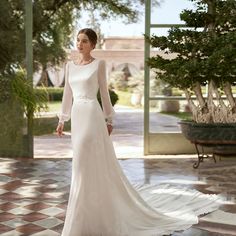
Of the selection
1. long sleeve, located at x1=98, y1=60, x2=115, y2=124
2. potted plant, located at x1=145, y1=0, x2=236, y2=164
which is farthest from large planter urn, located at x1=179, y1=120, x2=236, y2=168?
long sleeve, located at x1=98, y1=60, x2=115, y2=124

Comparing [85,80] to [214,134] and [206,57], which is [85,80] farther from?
[206,57]

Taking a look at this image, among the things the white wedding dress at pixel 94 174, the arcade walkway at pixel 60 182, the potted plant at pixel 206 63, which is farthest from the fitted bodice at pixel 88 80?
the potted plant at pixel 206 63

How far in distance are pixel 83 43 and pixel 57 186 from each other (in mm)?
1931

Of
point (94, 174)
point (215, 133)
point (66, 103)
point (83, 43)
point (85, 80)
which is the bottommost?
point (94, 174)

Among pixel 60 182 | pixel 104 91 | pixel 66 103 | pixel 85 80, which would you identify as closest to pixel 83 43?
pixel 85 80

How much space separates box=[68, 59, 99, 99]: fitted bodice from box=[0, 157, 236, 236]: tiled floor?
3.18ft

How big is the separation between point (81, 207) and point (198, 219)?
3.26 ft

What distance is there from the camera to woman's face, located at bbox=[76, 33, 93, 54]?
8.93 ft

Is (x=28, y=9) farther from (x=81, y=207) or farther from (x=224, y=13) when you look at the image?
(x=81, y=207)

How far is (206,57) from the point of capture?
5.19 metres

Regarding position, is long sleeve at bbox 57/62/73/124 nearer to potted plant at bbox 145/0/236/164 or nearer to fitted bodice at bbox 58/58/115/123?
fitted bodice at bbox 58/58/115/123

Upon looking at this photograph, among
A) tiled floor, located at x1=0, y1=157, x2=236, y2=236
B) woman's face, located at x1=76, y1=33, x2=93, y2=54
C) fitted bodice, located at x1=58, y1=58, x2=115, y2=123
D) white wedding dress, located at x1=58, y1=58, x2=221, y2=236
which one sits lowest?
tiled floor, located at x1=0, y1=157, x2=236, y2=236

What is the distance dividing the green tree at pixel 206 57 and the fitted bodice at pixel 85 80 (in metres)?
2.34

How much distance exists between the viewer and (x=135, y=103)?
15938 millimetres
